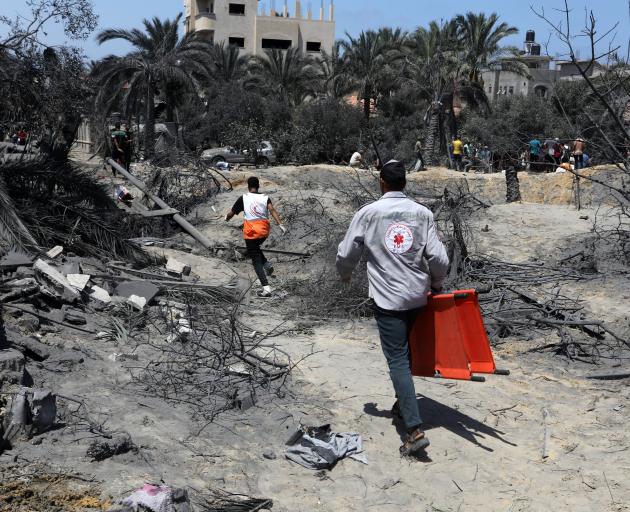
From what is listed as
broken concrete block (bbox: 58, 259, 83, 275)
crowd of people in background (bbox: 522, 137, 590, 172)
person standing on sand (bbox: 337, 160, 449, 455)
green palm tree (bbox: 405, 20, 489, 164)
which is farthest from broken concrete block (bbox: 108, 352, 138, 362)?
green palm tree (bbox: 405, 20, 489, 164)

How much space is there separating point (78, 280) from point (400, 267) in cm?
374

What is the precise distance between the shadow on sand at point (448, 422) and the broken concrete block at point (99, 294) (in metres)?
2.96

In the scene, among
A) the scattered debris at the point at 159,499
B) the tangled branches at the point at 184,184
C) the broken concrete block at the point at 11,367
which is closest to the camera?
the scattered debris at the point at 159,499

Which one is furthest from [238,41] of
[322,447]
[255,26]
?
[322,447]

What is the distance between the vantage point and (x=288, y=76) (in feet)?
150

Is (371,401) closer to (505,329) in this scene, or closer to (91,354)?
(91,354)

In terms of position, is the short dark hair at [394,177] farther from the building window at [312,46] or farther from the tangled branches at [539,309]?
the building window at [312,46]

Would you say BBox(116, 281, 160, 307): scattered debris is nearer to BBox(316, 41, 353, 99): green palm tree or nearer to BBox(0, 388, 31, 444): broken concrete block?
BBox(0, 388, 31, 444): broken concrete block

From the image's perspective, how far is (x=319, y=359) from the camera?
21.1 ft

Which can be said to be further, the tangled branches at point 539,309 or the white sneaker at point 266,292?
the white sneaker at point 266,292

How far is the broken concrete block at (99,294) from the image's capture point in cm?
705

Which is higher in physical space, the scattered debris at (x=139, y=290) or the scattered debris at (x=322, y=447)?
the scattered debris at (x=139, y=290)

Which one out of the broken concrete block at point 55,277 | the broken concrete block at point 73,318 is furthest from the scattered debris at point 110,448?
the broken concrete block at point 55,277

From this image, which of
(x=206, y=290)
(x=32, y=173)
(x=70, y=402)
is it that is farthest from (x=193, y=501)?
(x=32, y=173)
